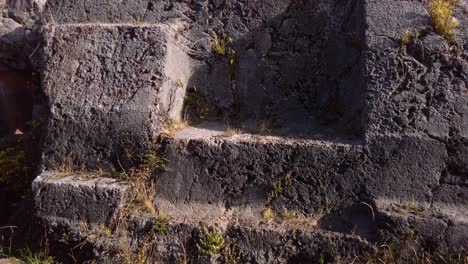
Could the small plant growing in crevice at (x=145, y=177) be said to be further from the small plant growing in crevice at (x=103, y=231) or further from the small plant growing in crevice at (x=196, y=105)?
the small plant growing in crevice at (x=196, y=105)

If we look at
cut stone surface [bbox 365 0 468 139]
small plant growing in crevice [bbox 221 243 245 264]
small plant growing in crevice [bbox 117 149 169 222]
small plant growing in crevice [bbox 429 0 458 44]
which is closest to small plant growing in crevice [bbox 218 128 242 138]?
small plant growing in crevice [bbox 117 149 169 222]

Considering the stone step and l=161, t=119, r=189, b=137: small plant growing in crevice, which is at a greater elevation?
l=161, t=119, r=189, b=137: small plant growing in crevice

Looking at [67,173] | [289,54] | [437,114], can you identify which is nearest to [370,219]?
[437,114]

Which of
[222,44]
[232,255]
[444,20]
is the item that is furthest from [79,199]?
[444,20]

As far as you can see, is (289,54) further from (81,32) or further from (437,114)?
(81,32)

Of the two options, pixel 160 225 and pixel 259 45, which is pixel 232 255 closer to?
pixel 160 225

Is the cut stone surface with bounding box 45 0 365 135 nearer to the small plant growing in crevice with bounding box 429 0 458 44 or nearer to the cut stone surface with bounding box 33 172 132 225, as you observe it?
the small plant growing in crevice with bounding box 429 0 458 44

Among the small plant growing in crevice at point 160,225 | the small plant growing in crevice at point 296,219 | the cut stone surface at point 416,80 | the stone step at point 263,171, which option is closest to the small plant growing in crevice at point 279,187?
the stone step at point 263,171
